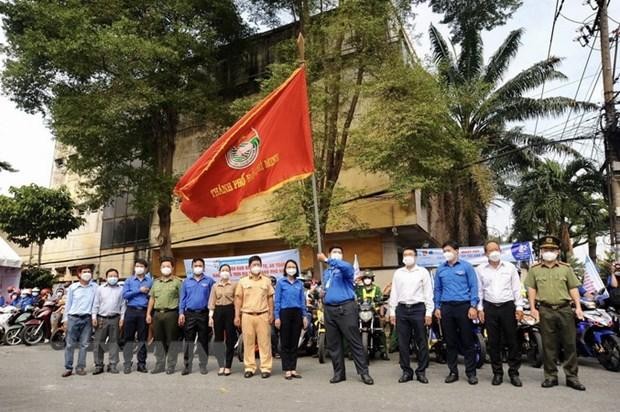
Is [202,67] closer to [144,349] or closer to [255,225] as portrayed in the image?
[255,225]

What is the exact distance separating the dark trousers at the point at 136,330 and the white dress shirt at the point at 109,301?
0.17m

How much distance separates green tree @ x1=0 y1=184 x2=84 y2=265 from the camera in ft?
66.2

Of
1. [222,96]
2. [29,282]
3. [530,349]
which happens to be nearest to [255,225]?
[222,96]

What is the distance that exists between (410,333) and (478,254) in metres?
5.49

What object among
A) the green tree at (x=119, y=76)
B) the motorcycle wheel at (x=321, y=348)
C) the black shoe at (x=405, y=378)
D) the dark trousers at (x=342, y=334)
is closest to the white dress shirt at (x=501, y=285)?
the black shoe at (x=405, y=378)

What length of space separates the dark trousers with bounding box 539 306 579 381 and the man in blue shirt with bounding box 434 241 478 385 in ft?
2.57

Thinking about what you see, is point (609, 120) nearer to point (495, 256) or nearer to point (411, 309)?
point (495, 256)

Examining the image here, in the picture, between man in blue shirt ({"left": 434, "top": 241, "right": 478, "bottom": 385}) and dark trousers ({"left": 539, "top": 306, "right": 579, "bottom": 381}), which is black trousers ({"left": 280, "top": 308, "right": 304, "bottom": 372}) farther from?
dark trousers ({"left": 539, "top": 306, "right": 579, "bottom": 381})

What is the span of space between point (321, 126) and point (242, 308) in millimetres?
8241

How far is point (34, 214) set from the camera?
66.8 ft

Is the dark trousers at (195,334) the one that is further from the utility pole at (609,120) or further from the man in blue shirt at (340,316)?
the utility pole at (609,120)

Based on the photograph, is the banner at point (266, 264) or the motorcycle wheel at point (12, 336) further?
the banner at point (266, 264)

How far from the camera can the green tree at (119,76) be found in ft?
47.2

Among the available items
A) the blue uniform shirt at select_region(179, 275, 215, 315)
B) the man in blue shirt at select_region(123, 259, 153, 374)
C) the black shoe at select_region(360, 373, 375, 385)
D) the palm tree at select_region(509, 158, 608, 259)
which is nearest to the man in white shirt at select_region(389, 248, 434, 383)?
the black shoe at select_region(360, 373, 375, 385)
